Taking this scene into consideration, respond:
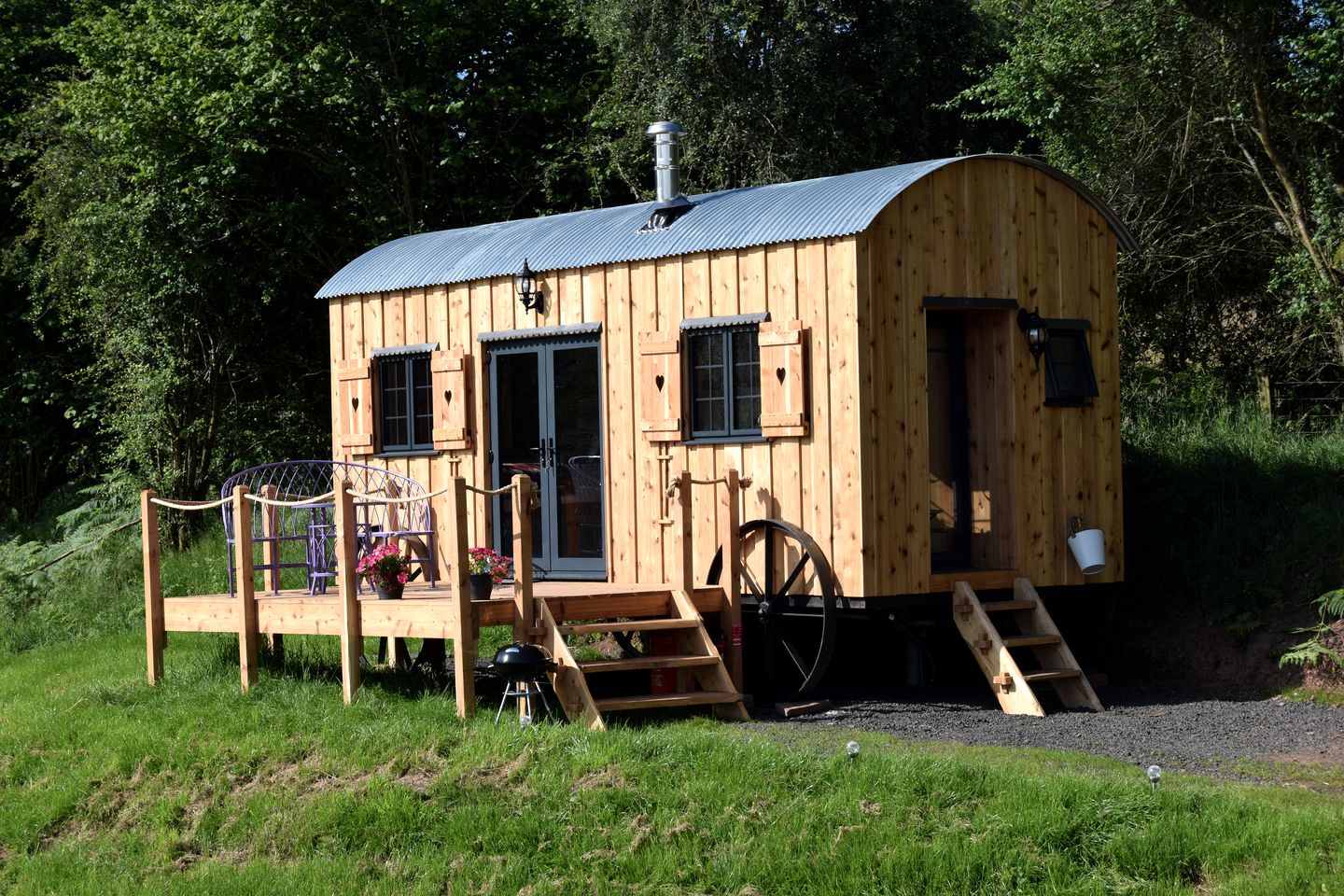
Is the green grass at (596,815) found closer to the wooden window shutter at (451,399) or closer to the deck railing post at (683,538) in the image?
the deck railing post at (683,538)

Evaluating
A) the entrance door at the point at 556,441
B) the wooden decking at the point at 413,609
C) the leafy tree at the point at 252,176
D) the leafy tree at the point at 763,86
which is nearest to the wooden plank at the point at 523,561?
the wooden decking at the point at 413,609

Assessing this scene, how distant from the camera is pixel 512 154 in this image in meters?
19.6

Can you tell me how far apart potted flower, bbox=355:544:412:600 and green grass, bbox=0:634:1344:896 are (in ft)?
2.19

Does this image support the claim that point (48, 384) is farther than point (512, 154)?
Yes

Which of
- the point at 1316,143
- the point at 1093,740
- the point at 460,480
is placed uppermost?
the point at 1316,143

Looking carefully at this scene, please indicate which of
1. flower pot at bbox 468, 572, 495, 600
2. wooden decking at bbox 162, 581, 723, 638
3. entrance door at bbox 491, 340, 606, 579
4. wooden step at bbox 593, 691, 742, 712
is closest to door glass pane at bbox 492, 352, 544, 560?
entrance door at bbox 491, 340, 606, 579

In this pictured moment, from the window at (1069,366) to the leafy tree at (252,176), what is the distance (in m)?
8.98

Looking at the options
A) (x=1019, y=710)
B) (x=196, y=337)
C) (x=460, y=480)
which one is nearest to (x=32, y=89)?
(x=196, y=337)

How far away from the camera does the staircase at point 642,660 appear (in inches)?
353

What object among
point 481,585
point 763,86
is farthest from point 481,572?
point 763,86

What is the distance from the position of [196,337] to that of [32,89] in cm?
537

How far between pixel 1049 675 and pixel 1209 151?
23.7 feet

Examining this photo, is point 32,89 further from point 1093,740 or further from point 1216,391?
point 1093,740

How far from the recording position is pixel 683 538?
A: 396 inches
